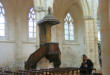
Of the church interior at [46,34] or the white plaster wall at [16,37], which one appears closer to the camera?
the church interior at [46,34]

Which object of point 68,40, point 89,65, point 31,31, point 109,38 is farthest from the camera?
point 68,40

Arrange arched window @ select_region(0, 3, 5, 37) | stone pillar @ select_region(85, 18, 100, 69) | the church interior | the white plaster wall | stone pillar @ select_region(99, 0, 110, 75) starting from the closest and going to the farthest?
stone pillar @ select_region(99, 0, 110, 75) < the church interior < stone pillar @ select_region(85, 18, 100, 69) < the white plaster wall < arched window @ select_region(0, 3, 5, 37)

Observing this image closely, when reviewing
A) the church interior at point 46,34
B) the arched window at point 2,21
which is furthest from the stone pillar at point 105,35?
the arched window at point 2,21

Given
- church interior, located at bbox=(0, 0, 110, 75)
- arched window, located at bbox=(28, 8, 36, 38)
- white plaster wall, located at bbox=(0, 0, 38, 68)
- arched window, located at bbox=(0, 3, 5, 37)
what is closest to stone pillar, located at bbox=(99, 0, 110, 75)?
church interior, located at bbox=(0, 0, 110, 75)

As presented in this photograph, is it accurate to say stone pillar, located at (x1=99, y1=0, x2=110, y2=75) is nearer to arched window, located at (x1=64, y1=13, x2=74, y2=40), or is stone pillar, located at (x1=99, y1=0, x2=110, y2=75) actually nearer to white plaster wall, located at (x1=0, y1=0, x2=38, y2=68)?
white plaster wall, located at (x1=0, y1=0, x2=38, y2=68)

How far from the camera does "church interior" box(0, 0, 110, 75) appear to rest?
12.0 metres

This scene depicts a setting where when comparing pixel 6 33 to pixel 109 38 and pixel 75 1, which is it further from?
pixel 109 38

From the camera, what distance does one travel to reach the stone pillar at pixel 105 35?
2.08m

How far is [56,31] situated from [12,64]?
19.3ft

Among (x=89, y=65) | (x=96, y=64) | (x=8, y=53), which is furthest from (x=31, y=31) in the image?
(x=89, y=65)

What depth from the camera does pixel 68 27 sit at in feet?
69.6

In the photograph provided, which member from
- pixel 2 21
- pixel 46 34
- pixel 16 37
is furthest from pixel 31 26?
pixel 46 34

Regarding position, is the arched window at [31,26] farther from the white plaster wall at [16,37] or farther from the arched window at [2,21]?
the arched window at [2,21]

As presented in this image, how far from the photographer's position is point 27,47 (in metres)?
18.6
